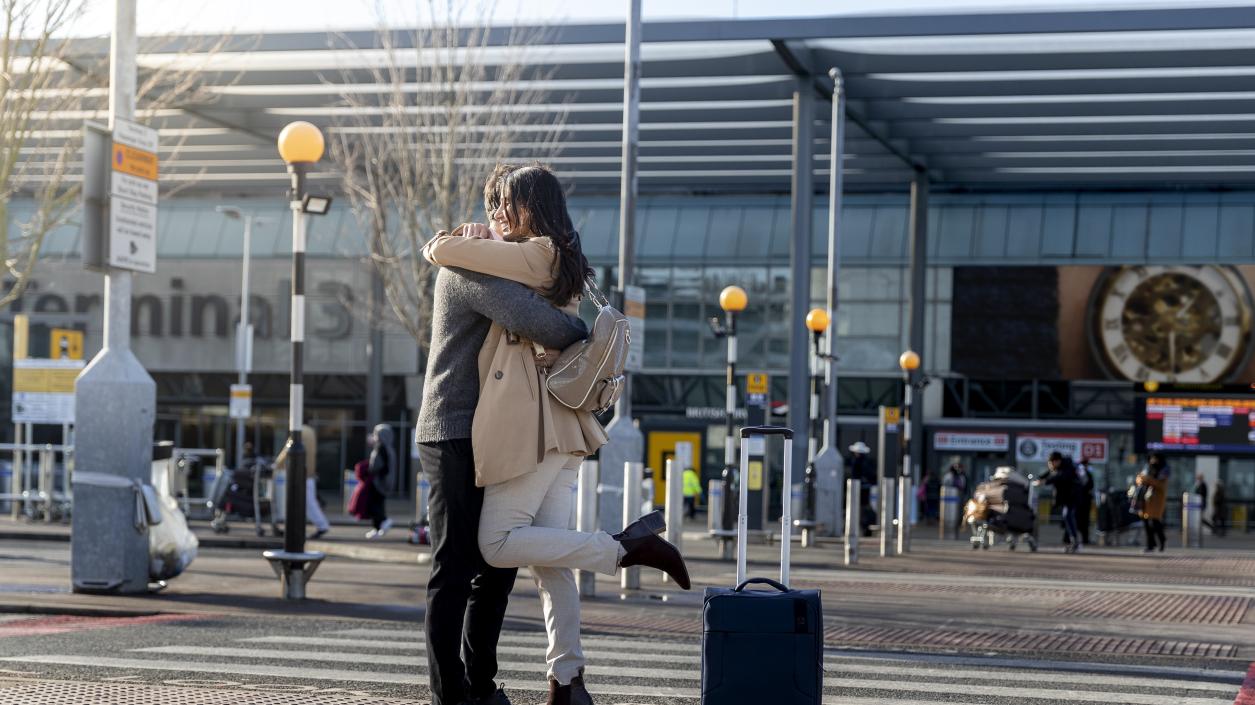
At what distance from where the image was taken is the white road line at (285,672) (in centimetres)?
716

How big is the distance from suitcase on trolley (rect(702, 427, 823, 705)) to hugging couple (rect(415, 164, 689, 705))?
33cm

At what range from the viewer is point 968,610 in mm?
13656

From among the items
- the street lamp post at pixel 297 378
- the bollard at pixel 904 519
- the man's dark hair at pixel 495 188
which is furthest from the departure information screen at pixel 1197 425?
the man's dark hair at pixel 495 188

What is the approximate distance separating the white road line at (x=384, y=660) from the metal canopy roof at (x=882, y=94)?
1778 centimetres

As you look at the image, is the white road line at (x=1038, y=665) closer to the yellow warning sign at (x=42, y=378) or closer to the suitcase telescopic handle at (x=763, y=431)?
the suitcase telescopic handle at (x=763, y=431)

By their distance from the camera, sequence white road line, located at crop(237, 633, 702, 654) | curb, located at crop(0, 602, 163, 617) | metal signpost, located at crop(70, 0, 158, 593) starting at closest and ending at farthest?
white road line, located at crop(237, 633, 702, 654) < curb, located at crop(0, 602, 163, 617) < metal signpost, located at crop(70, 0, 158, 593)

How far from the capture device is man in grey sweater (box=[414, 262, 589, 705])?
519 centimetres

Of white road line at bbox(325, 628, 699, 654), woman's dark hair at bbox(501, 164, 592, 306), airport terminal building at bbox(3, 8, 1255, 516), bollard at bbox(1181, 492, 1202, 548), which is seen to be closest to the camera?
woman's dark hair at bbox(501, 164, 592, 306)

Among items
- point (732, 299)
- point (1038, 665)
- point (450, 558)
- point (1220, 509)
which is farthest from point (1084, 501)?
point (450, 558)

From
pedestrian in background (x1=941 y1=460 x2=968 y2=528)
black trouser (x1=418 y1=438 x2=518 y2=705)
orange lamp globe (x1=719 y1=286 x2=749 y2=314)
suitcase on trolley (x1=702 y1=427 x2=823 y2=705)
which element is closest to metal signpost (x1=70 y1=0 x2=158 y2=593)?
black trouser (x1=418 y1=438 x2=518 y2=705)

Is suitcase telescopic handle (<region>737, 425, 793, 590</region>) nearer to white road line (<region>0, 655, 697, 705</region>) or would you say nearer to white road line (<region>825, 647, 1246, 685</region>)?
white road line (<region>0, 655, 697, 705</region>)

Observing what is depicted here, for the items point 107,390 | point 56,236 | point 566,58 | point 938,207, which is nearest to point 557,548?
point 107,390

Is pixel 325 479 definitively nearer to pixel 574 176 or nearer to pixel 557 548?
pixel 574 176

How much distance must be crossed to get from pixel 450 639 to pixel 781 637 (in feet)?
3.29
